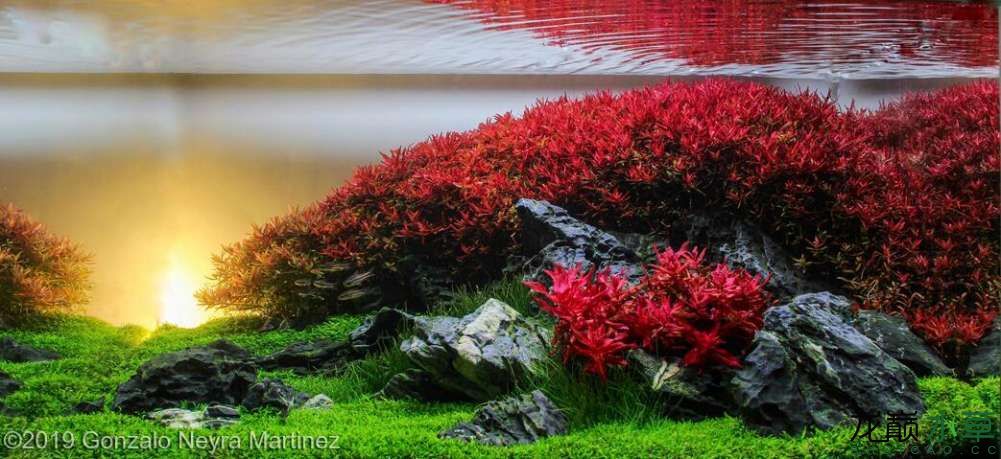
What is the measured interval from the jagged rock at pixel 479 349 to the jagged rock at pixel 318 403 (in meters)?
0.30

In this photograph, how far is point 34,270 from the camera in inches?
101

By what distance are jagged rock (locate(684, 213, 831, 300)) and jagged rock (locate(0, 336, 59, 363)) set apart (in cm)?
219

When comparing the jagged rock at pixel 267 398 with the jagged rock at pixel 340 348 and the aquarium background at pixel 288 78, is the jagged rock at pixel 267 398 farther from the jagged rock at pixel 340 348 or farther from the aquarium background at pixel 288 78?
the aquarium background at pixel 288 78

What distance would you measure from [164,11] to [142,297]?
3.15ft

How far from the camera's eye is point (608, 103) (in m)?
2.84

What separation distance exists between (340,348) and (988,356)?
222 centimetres

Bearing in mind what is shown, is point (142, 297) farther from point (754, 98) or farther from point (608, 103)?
point (754, 98)

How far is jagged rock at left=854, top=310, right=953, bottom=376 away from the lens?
100 inches

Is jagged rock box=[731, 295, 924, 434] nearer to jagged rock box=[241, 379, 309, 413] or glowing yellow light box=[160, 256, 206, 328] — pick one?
jagged rock box=[241, 379, 309, 413]

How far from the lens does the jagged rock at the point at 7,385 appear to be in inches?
92.9

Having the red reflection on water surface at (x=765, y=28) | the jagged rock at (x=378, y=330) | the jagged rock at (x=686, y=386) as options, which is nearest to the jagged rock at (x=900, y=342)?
the jagged rock at (x=686, y=386)

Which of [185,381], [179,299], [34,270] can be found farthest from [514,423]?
[34,270]

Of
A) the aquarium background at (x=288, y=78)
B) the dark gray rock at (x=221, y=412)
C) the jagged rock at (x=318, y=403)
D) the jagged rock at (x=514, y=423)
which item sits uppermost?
the aquarium background at (x=288, y=78)

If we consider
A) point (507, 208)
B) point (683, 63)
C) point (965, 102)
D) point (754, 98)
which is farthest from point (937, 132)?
point (507, 208)
